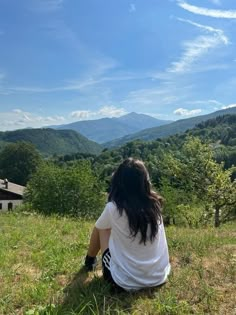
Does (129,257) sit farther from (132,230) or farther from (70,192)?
(70,192)

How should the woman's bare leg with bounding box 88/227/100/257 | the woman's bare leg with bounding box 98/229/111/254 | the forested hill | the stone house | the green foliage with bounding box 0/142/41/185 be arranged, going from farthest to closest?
1. the forested hill
2. the green foliage with bounding box 0/142/41/185
3. the stone house
4. the woman's bare leg with bounding box 88/227/100/257
5. the woman's bare leg with bounding box 98/229/111/254

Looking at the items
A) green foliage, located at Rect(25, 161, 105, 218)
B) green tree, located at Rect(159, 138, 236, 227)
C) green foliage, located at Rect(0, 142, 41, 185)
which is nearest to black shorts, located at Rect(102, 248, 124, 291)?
green tree, located at Rect(159, 138, 236, 227)

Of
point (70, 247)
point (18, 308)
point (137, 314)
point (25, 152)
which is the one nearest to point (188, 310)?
point (137, 314)

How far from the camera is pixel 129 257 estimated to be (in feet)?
14.4

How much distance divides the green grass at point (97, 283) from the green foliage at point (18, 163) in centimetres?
7875

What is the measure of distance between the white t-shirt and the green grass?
0.14m

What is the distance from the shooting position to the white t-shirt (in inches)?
172

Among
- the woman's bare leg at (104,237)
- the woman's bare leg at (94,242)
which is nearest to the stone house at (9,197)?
the woman's bare leg at (94,242)

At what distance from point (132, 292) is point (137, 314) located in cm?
50

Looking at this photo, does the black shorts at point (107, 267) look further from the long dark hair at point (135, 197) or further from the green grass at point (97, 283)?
the long dark hair at point (135, 197)

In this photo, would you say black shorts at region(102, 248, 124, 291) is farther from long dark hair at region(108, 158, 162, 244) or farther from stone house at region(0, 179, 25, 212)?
stone house at region(0, 179, 25, 212)

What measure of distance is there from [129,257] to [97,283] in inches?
22.1

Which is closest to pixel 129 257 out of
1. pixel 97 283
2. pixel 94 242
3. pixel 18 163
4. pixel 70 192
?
pixel 97 283

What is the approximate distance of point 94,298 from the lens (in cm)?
410
